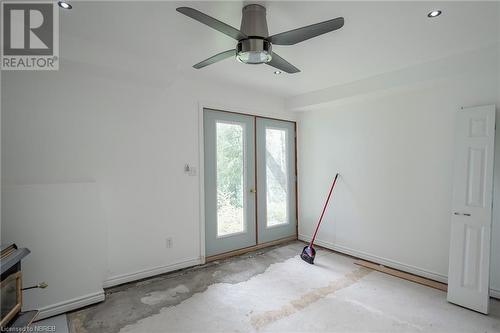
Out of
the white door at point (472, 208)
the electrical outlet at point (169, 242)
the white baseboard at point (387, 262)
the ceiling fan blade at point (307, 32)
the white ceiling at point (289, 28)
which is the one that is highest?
the white ceiling at point (289, 28)

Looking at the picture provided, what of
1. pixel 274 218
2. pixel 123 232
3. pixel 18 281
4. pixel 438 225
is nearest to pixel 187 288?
pixel 123 232

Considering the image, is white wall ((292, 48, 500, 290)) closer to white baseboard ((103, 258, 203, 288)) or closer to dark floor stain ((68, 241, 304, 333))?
dark floor stain ((68, 241, 304, 333))

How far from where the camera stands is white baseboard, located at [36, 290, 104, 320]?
2.19 m

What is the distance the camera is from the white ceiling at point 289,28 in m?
1.82

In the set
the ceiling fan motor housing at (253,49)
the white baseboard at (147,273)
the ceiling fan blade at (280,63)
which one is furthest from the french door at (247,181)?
the ceiling fan motor housing at (253,49)

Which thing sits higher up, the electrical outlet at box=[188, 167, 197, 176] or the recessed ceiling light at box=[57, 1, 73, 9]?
the recessed ceiling light at box=[57, 1, 73, 9]

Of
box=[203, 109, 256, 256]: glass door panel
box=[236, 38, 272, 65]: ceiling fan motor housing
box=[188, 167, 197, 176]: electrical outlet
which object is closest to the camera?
box=[236, 38, 272, 65]: ceiling fan motor housing

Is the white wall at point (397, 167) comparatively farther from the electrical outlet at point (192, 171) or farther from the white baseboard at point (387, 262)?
the electrical outlet at point (192, 171)

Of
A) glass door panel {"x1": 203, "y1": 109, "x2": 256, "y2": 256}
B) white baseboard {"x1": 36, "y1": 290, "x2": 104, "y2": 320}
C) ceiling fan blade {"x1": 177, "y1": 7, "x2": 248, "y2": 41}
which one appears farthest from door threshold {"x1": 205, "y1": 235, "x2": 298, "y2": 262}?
ceiling fan blade {"x1": 177, "y1": 7, "x2": 248, "y2": 41}

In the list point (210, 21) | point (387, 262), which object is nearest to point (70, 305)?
point (210, 21)

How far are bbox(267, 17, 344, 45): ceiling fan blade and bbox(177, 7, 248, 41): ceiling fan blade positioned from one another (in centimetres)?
23

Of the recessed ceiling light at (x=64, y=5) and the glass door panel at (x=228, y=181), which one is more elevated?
the recessed ceiling light at (x=64, y=5)

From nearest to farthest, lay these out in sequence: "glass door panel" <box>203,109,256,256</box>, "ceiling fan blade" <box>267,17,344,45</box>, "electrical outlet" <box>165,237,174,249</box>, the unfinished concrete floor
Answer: "ceiling fan blade" <box>267,17,344,45</box>, the unfinished concrete floor, "electrical outlet" <box>165,237,174,249</box>, "glass door panel" <box>203,109,256,256</box>

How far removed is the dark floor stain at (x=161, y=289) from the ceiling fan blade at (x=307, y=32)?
97.3 inches
